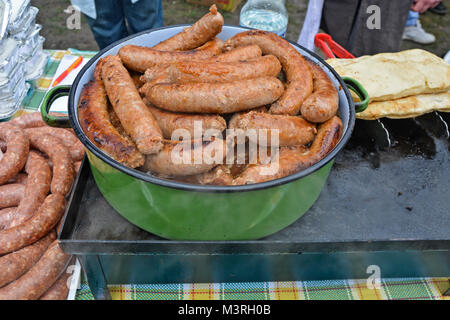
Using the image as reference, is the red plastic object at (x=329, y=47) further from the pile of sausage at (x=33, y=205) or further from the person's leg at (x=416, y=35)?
the person's leg at (x=416, y=35)

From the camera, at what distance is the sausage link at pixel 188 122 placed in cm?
154

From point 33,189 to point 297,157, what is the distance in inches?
54.2

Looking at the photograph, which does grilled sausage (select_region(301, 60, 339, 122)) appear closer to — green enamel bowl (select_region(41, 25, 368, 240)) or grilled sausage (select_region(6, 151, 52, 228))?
green enamel bowl (select_region(41, 25, 368, 240))

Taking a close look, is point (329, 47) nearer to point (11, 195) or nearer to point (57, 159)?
point (57, 159)

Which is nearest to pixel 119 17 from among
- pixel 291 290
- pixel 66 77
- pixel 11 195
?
pixel 66 77

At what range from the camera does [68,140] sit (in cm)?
225

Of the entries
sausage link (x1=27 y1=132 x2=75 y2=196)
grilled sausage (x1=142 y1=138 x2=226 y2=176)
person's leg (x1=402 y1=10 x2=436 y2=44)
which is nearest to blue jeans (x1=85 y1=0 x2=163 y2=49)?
sausage link (x1=27 y1=132 x2=75 y2=196)

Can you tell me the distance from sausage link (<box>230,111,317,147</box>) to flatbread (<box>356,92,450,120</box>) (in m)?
0.89

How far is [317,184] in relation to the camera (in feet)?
5.11

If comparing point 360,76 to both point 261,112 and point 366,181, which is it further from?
point 261,112

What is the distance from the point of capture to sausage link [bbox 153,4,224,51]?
187cm

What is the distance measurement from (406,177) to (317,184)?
0.75 metres
